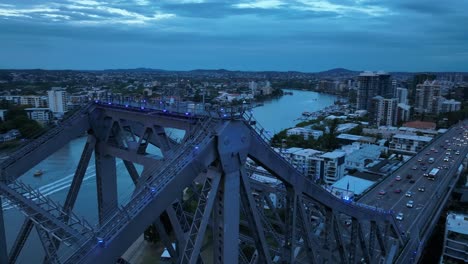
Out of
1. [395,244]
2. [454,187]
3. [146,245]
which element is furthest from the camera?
[454,187]

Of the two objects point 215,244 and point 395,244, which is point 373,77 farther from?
point 215,244

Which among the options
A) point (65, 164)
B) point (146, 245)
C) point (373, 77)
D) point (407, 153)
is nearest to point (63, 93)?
point (65, 164)

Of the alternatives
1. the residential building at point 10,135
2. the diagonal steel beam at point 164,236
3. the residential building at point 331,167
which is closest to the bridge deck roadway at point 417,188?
the residential building at point 331,167

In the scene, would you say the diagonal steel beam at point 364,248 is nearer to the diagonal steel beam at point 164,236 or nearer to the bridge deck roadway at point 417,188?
the diagonal steel beam at point 164,236

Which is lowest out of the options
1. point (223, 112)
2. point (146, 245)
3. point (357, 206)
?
point (146, 245)

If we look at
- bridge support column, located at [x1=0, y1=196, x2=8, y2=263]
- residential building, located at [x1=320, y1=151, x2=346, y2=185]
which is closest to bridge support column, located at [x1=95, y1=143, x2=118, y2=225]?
bridge support column, located at [x1=0, y1=196, x2=8, y2=263]

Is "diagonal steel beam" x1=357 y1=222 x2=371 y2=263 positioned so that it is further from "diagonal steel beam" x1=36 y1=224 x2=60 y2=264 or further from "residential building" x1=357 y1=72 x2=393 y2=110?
"residential building" x1=357 y1=72 x2=393 y2=110

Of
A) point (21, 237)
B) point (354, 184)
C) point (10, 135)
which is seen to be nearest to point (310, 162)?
point (354, 184)
